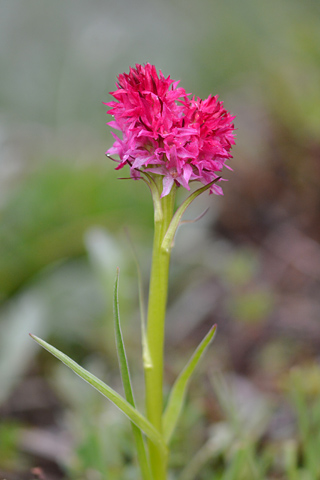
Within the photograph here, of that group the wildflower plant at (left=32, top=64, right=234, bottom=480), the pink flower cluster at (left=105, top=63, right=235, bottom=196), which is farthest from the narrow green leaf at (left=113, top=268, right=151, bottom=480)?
the pink flower cluster at (left=105, top=63, right=235, bottom=196)

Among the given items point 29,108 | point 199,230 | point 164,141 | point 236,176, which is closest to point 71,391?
point 164,141

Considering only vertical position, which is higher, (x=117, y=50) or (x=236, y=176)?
(x=117, y=50)

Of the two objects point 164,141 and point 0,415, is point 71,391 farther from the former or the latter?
point 164,141

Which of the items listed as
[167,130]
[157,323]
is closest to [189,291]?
[157,323]

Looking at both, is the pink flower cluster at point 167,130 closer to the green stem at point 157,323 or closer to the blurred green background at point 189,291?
the green stem at point 157,323

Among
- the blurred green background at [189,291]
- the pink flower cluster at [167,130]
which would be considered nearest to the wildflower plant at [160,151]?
the pink flower cluster at [167,130]
